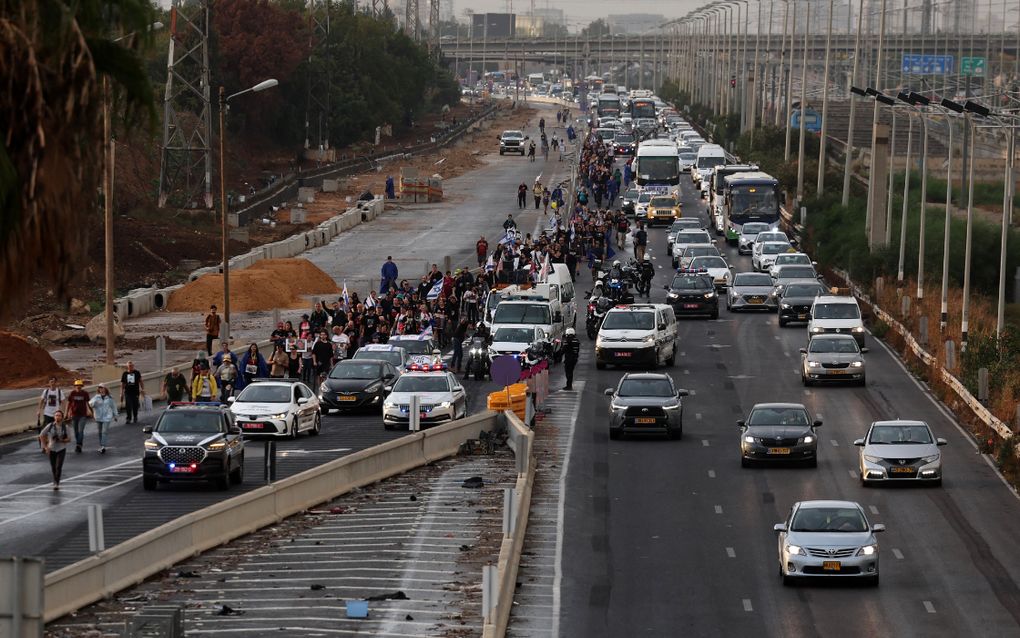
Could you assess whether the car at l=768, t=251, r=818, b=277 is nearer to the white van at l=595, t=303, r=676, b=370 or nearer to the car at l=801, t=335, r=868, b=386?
the white van at l=595, t=303, r=676, b=370

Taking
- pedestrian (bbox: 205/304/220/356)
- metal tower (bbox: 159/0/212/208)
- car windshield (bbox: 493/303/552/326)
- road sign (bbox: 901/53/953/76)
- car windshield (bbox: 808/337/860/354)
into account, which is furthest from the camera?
road sign (bbox: 901/53/953/76)

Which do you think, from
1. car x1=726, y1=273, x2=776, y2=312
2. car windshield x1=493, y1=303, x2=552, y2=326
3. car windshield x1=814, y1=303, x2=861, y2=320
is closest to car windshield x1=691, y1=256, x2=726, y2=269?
car x1=726, y1=273, x2=776, y2=312

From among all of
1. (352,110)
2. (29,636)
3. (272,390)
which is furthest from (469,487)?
(352,110)

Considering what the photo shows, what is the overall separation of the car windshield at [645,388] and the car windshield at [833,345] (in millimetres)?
8422

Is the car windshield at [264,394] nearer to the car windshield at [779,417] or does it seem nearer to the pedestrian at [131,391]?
the pedestrian at [131,391]

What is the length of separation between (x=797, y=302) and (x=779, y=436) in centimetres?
2292

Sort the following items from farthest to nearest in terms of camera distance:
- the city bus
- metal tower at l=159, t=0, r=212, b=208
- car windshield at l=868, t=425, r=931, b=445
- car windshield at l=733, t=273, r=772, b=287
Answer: the city bus
metal tower at l=159, t=0, r=212, b=208
car windshield at l=733, t=273, r=772, b=287
car windshield at l=868, t=425, r=931, b=445

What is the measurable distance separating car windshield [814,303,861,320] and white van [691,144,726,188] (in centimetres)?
5425

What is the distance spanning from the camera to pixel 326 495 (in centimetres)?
3406

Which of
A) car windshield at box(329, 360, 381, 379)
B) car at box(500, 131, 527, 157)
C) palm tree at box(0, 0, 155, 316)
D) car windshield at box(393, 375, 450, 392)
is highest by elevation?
palm tree at box(0, 0, 155, 316)

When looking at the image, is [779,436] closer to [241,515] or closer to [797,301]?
[241,515]

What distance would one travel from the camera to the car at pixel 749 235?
265ft

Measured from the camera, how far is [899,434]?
119ft

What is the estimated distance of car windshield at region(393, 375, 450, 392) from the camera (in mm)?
41562
